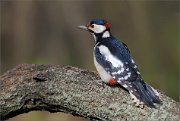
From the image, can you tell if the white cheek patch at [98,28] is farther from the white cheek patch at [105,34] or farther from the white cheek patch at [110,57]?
the white cheek patch at [110,57]

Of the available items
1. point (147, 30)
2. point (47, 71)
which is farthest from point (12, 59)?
point (47, 71)

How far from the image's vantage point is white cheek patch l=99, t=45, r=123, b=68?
504cm

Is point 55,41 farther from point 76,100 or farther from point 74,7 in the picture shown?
point 76,100

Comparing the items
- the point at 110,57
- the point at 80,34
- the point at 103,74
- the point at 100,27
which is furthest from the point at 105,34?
the point at 80,34

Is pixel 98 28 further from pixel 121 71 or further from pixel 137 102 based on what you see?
pixel 137 102

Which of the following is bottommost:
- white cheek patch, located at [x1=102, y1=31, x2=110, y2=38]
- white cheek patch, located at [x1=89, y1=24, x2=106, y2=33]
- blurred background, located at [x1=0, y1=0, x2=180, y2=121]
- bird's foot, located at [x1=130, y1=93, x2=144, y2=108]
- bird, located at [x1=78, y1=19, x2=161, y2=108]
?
bird's foot, located at [x1=130, y1=93, x2=144, y2=108]

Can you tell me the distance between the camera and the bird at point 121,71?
4.75m

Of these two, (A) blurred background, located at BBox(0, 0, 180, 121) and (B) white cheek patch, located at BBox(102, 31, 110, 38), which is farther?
(A) blurred background, located at BBox(0, 0, 180, 121)

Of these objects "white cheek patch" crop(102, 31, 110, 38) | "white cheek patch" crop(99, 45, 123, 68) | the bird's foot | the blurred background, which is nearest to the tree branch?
the bird's foot

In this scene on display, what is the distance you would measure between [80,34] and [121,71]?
483 centimetres

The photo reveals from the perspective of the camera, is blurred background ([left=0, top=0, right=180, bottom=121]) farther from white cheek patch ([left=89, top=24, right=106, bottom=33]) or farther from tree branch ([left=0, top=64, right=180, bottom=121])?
tree branch ([left=0, top=64, right=180, bottom=121])

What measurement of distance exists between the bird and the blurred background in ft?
12.8

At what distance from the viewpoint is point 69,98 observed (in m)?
4.83

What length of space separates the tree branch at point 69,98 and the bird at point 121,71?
68mm
